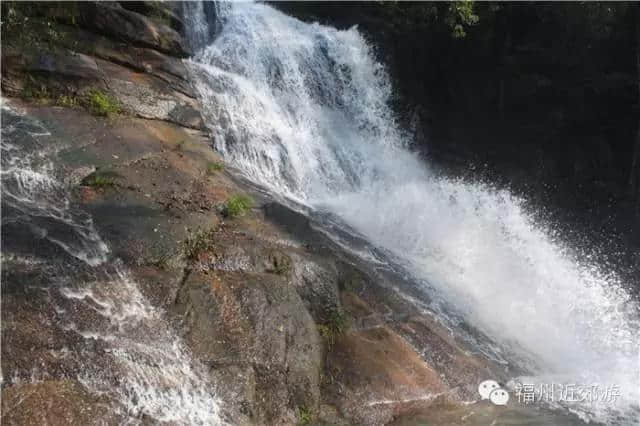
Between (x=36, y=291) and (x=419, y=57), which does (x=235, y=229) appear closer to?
(x=36, y=291)

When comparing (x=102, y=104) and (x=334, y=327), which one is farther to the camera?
(x=102, y=104)

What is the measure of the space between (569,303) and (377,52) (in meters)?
9.57

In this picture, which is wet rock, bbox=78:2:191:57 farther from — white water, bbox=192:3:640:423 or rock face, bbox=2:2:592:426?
rock face, bbox=2:2:592:426

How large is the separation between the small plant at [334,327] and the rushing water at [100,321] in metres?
1.43

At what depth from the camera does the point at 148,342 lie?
459 cm

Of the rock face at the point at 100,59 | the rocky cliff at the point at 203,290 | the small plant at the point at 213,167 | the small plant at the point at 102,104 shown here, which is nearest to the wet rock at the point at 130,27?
the rock face at the point at 100,59

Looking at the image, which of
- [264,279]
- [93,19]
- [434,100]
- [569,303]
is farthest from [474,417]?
[434,100]

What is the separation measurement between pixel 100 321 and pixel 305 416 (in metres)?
1.97

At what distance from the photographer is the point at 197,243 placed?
574 centimetres

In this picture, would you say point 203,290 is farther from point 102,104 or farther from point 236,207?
point 102,104

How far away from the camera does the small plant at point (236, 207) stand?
6.55m

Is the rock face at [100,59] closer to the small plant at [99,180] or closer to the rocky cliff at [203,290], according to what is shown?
the rocky cliff at [203,290]

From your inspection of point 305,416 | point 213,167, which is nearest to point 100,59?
point 213,167

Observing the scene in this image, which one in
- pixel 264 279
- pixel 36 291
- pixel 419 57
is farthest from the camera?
pixel 419 57
